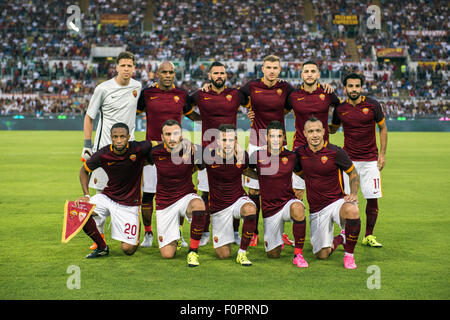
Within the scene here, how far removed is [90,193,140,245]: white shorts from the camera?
614cm

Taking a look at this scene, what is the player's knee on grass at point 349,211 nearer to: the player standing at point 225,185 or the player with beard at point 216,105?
the player standing at point 225,185

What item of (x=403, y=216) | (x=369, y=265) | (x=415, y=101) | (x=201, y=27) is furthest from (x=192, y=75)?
(x=369, y=265)

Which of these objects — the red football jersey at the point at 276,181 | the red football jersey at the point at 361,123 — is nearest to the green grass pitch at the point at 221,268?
the red football jersey at the point at 276,181

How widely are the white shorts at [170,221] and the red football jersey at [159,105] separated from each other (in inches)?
44.8

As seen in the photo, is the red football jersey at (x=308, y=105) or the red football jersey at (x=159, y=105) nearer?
the red football jersey at (x=308, y=105)

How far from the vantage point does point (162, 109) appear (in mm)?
6844

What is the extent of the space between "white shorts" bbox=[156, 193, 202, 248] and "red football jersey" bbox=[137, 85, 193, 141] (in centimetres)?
114

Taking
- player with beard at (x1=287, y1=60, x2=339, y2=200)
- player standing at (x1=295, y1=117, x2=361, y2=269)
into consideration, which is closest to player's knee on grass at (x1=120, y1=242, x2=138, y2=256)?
player standing at (x1=295, y1=117, x2=361, y2=269)

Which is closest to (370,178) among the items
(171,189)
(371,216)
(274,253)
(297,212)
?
(371,216)

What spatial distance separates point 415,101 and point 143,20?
22.0m

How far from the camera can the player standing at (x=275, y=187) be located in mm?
5961

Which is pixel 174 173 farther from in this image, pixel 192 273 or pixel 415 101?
pixel 415 101

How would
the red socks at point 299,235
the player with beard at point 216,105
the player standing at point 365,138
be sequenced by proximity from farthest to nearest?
1. the player standing at point 365,138
2. the player with beard at point 216,105
3. the red socks at point 299,235
